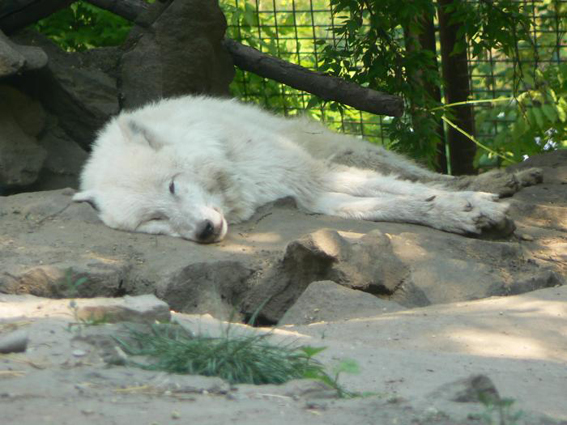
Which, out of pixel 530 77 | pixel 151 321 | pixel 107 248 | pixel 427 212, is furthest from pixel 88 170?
pixel 530 77

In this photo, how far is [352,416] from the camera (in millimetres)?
2197

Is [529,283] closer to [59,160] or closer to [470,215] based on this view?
[470,215]

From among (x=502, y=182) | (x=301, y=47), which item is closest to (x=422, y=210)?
(x=502, y=182)

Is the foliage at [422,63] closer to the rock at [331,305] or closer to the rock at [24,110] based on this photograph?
the rock at [24,110]

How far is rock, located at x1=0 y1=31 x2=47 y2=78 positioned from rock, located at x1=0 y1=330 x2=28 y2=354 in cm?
366

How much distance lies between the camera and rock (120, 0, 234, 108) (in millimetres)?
6902

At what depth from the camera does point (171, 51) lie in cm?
695

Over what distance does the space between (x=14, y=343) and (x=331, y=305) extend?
187 centimetres

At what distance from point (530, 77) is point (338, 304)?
4.07 metres

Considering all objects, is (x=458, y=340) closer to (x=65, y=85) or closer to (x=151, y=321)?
(x=151, y=321)

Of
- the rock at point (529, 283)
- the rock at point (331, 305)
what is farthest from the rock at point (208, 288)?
the rock at point (529, 283)

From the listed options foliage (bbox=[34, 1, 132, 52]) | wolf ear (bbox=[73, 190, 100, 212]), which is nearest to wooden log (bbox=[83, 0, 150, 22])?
foliage (bbox=[34, 1, 132, 52])

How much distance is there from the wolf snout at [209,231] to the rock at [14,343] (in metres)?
2.35

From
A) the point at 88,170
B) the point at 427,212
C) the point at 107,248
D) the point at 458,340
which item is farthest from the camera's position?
the point at 88,170
